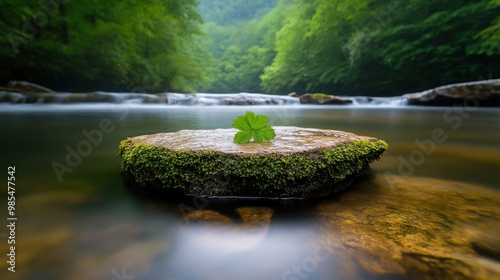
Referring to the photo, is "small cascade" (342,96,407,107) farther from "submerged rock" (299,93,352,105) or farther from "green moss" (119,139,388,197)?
"green moss" (119,139,388,197)

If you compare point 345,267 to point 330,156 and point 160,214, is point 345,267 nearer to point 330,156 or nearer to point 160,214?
point 330,156

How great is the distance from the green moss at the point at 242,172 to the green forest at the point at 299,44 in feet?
38.1

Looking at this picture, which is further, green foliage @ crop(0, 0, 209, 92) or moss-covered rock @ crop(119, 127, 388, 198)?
green foliage @ crop(0, 0, 209, 92)

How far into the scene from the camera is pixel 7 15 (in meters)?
9.45

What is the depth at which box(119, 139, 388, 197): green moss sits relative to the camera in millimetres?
1672

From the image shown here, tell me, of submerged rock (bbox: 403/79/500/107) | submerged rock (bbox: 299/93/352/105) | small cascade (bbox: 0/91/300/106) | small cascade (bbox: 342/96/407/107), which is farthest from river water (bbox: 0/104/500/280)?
submerged rock (bbox: 299/93/352/105)

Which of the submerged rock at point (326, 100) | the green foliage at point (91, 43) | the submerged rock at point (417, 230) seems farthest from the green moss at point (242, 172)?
the submerged rock at point (326, 100)

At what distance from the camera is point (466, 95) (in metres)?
11.0

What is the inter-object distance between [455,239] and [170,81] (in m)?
21.5

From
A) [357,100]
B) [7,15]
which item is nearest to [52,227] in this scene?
[7,15]

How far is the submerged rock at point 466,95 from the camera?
10.5 meters

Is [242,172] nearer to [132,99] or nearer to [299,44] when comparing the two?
[132,99]

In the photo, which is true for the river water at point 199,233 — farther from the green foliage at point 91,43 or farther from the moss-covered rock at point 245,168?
the green foliage at point 91,43

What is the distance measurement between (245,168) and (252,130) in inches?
18.7
